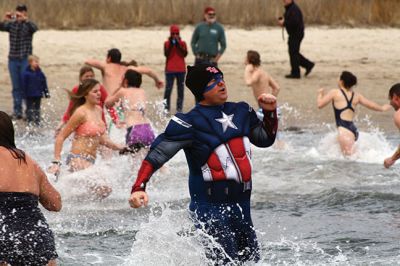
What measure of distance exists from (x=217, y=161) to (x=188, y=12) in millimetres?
→ 19929

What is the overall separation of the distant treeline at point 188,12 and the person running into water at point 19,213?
19.1 m

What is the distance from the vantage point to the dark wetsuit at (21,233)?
21.6 feet

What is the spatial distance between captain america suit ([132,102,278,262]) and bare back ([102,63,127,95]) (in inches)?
292

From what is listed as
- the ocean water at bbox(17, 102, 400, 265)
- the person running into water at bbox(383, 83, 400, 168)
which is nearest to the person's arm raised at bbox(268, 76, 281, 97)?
the ocean water at bbox(17, 102, 400, 265)

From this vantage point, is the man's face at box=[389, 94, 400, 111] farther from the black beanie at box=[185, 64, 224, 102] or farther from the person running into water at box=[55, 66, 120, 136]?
the black beanie at box=[185, 64, 224, 102]

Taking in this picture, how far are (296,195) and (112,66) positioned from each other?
11.6ft

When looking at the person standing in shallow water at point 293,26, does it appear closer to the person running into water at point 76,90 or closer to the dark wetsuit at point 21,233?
the person running into water at point 76,90

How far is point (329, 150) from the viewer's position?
15039 mm

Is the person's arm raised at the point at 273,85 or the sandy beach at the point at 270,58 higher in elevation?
the person's arm raised at the point at 273,85

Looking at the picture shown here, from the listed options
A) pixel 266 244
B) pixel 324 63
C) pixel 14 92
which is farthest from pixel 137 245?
pixel 324 63

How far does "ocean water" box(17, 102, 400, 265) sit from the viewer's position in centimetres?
792

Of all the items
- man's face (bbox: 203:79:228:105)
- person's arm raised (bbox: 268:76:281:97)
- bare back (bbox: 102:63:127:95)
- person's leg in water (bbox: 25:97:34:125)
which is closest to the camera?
man's face (bbox: 203:79:228:105)

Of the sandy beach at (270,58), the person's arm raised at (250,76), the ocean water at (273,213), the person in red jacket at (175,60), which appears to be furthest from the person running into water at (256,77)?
the person in red jacket at (175,60)

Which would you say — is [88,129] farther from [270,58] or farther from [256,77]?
[270,58]
